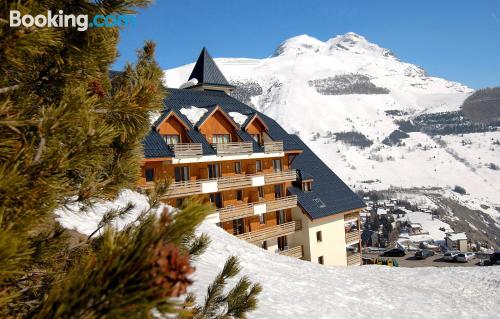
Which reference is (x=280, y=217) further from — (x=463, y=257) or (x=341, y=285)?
(x=463, y=257)

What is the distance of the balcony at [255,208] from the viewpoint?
83.8ft

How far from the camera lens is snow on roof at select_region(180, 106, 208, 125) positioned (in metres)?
26.5

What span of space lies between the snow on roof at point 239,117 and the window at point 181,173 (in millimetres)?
6274

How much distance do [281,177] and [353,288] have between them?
1422cm

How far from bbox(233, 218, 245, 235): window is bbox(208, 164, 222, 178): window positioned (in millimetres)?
3480

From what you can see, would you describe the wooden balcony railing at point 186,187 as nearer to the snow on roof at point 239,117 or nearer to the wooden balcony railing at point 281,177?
the wooden balcony railing at point 281,177

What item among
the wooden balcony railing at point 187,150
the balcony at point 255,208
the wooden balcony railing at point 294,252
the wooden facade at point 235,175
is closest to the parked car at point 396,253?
the wooden balcony railing at point 294,252

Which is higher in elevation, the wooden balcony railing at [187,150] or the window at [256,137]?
the window at [256,137]

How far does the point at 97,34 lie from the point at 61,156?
111 cm

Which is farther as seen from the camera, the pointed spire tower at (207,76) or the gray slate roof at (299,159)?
the pointed spire tower at (207,76)

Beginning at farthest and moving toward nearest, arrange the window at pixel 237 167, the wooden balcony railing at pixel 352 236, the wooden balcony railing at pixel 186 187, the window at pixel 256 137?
the wooden balcony railing at pixel 352 236
the window at pixel 256 137
the window at pixel 237 167
the wooden balcony railing at pixel 186 187

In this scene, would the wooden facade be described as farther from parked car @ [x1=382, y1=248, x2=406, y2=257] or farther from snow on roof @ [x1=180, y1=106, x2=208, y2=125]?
parked car @ [x1=382, y1=248, x2=406, y2=257]

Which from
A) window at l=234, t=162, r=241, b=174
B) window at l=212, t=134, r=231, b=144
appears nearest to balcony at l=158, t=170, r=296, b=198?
window at l=234, t=162, r=241, b=174

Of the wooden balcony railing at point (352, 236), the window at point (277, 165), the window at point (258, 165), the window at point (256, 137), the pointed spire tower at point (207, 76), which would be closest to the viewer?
the window at point (258, 165)
